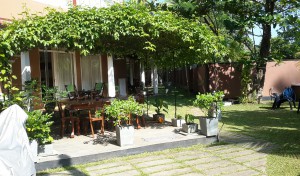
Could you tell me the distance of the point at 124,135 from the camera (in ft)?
19.9

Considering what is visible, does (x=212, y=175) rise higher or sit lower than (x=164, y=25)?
lower

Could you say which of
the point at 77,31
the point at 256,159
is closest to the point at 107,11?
the point at 77,31

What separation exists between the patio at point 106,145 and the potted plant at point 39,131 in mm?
147

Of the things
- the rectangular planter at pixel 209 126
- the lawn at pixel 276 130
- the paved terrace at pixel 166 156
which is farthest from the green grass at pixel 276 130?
the rectangular planter at pixel 209 126

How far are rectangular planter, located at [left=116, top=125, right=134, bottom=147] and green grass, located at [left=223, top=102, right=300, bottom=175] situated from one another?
2.61 metres

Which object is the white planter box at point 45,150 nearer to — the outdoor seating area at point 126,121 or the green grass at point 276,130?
the outdoor seating area at point 126,121

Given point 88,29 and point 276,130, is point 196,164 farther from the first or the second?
point 276,130

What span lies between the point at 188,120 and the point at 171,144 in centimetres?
109

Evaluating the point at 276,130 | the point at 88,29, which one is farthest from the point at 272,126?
the point at 88,29

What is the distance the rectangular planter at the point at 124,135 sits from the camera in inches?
238

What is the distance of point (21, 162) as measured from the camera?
4.19 meters

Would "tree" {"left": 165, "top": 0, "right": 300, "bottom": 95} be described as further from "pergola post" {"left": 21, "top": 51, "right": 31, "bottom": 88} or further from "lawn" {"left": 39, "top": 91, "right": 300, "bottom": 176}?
"pergola post" {"left": 21, "top": 51, "right": 31, "bottom": 88}

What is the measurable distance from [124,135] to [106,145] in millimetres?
473

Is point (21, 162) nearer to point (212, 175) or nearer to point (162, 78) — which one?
point (212, 175)
